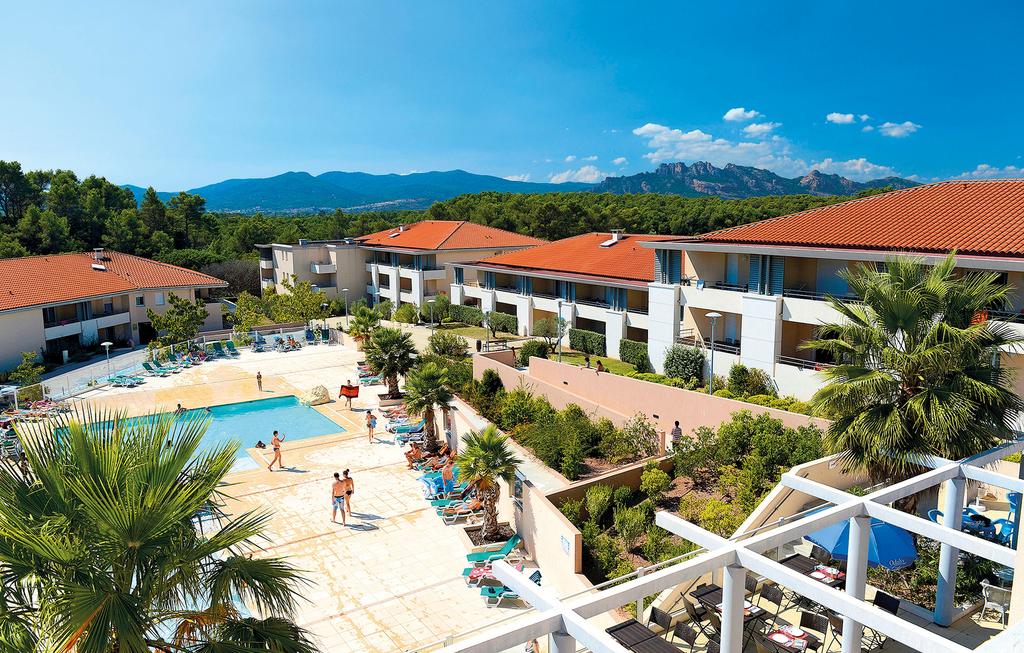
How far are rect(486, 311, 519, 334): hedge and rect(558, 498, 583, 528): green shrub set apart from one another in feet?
84.6

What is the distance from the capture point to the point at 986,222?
71.2 feet

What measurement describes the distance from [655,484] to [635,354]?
13942 mm

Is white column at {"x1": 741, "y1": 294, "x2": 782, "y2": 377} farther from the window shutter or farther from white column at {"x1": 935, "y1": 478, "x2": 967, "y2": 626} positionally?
white column at {"x1": 935, "y1": 478, "x2": 967, "y2": 626}

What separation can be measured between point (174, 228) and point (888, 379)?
82721 mm

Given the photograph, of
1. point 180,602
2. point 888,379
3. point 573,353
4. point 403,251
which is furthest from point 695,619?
point 403,251

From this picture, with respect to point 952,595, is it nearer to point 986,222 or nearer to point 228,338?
point 986,222

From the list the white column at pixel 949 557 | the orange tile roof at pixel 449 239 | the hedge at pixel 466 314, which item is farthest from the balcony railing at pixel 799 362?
the orange tile roof at pixel 449 239

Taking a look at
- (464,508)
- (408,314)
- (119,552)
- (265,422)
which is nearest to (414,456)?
(464,508)

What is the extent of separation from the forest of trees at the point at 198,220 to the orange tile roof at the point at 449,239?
14.7m

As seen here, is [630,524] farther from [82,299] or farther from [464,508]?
[82,299]

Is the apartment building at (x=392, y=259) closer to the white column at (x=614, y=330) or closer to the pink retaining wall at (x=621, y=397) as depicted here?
the white column at (x=614, y=330)

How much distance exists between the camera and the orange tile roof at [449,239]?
185 feet

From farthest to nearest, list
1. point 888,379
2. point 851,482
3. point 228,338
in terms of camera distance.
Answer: point 228,338 → point 851,482 → point 888,379

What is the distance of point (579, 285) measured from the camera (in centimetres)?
3975
